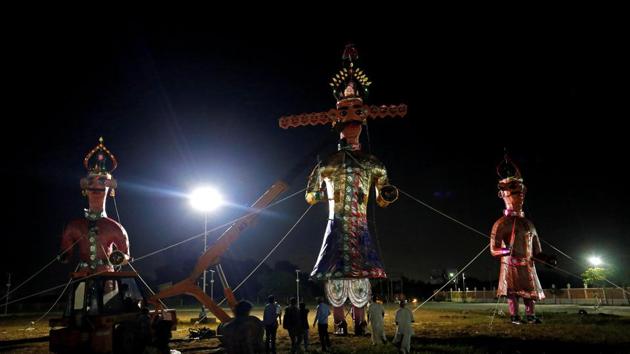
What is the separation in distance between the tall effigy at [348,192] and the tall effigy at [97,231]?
7471 millimetres

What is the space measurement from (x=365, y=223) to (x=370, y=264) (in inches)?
51.3

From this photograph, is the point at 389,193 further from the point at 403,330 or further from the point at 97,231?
the point at 97,231

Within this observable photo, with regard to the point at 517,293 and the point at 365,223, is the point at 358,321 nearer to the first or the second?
the point at 365,223

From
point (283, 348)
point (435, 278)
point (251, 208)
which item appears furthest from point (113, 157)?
point (435, 278)

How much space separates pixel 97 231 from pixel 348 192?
9303 millimetres

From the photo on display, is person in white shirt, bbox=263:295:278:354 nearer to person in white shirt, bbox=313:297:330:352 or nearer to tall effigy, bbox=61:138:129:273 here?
person in white shirt, bbox=313:297:330:352

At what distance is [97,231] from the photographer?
664 inches

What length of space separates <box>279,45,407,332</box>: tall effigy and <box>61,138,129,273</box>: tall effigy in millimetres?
7471

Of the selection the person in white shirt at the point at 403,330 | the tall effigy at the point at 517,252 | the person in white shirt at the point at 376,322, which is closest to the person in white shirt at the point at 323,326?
the person in white shirt at the point at 376,322

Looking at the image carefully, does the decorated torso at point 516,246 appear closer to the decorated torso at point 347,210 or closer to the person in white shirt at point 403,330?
the decorated torso at point 347,210

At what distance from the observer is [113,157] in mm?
18484

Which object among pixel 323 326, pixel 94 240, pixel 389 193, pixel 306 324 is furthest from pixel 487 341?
pixel 94 240

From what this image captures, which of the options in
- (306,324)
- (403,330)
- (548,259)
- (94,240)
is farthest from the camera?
(94,240)

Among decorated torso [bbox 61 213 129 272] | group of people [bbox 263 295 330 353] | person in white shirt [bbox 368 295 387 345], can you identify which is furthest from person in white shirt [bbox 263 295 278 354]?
decorated torso [bbox 61 213 129 272]
